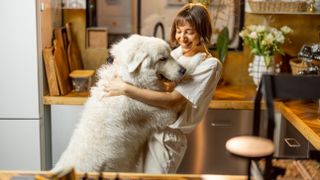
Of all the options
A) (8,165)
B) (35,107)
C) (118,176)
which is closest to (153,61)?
(118,176)

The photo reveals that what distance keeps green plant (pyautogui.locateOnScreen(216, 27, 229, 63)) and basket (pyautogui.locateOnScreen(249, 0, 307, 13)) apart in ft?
0.95

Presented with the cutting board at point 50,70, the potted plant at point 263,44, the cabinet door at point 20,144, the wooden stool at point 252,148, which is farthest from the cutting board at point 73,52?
the wooden stool at point 252,148

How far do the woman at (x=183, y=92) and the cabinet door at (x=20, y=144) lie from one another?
3.82ft

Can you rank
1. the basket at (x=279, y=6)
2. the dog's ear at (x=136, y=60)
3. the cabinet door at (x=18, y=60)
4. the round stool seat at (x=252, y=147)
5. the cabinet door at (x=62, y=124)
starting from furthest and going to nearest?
the basket at (x=279, y=6) → the cabinet door at (x=62, y=124) → the cabinet door at (x=18, y=60) → the dog's ear at (x=136, y=60) → the round stool seat at (x=252, y=147)

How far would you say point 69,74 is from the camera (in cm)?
334

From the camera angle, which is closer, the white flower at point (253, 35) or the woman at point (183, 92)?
the woman at point (183, 92)

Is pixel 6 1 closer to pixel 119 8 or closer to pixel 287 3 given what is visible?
pixel 119 8

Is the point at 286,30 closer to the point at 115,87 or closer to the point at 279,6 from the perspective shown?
the point at 279,6

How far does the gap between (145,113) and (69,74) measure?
1382 millimetres

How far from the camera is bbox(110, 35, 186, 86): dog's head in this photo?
6.54 feet

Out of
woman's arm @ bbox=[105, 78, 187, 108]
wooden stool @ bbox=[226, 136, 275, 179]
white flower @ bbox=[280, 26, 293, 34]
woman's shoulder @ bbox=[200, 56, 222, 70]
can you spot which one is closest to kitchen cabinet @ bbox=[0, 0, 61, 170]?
woman's arm @ bbox=[105, 78, 187, 108]


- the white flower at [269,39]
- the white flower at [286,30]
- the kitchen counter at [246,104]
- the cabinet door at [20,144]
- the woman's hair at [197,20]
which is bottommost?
the cabinet door at [20,144]

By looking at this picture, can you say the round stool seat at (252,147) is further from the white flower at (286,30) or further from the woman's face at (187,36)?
the white flower at (286,30)

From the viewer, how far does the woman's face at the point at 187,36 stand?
2076mm
